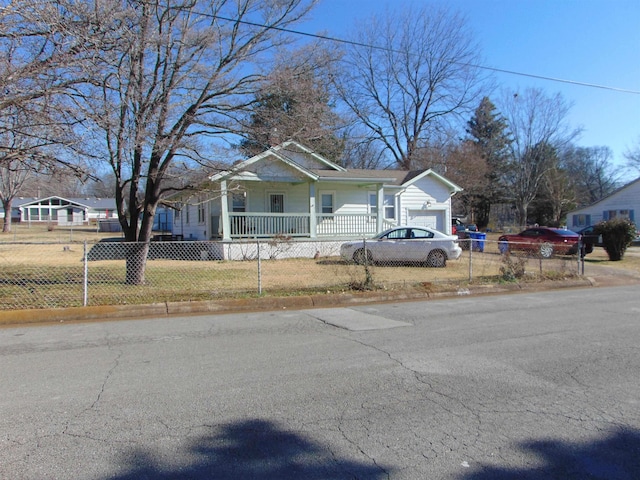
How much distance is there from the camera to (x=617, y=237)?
19.8 meters

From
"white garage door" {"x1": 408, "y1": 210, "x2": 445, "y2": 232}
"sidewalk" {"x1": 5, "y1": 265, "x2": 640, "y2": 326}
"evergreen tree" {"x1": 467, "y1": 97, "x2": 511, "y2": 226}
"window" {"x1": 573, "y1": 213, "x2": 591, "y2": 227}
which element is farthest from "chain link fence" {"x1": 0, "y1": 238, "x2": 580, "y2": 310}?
"evergreen tree" {"x1": 467, "y1": 97, "x2": 511, "y2": 226}

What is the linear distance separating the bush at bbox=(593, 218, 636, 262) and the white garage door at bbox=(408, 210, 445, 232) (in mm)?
8386

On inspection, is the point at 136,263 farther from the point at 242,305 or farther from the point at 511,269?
the point at 511,269

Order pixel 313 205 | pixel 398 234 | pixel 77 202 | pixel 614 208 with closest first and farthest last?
pixel 398 234 → pixel 313 205 → pixel 614 208 → pixel 77 202

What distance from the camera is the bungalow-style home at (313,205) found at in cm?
1912

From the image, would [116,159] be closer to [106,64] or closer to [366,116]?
[106,64]

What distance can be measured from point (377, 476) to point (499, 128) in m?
61.2

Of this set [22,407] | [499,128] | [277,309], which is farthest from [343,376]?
[499,128]

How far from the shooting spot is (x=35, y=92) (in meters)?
7.89

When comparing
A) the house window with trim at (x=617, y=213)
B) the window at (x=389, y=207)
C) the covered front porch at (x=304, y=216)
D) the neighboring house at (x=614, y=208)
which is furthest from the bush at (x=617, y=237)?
the house window with trim at (x=617, y=213)

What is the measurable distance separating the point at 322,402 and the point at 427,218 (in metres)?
23.1

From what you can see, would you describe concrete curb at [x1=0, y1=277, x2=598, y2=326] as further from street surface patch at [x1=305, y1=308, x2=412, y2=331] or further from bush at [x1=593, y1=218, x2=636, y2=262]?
bush at [x1=593, y1=218, x2=636, y2=262]

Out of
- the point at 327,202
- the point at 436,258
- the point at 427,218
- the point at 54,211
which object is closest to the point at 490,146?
the point at 427,218

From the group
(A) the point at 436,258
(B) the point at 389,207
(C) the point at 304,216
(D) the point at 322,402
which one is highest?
(B) the point at 389,207
